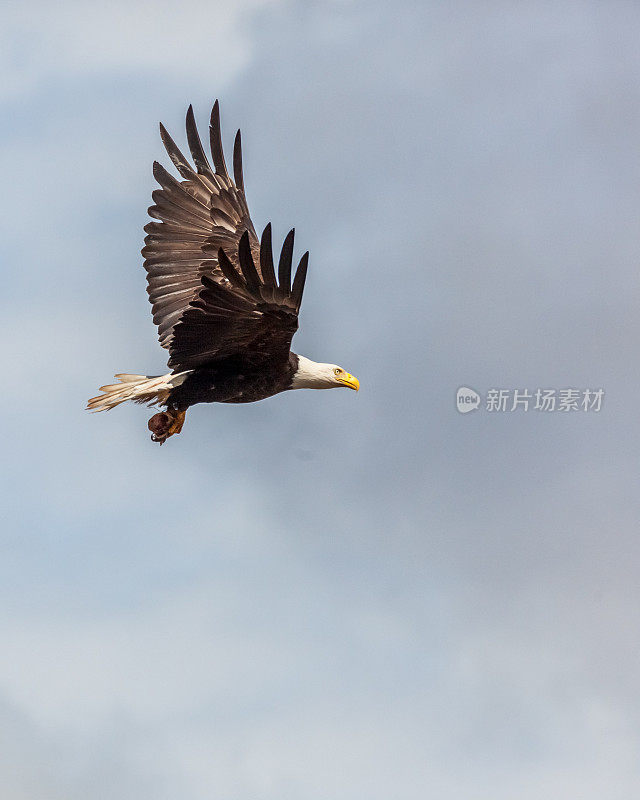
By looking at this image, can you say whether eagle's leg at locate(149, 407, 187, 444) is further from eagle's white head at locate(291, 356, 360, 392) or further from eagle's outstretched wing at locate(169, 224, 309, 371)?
eagle's white head at locate(291, 356, 360, 392)

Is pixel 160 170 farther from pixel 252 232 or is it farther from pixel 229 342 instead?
pixel 229 342

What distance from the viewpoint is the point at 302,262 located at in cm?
1209

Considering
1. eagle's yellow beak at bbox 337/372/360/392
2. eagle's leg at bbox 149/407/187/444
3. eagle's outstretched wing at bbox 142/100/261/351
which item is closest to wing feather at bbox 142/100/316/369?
eagle's outstretched wing at bbox 142/100/261/351

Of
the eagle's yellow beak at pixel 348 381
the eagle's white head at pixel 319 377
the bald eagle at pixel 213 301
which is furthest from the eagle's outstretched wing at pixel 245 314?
the eagle's yellow beak at pixel 348 381

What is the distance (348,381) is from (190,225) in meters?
2.72

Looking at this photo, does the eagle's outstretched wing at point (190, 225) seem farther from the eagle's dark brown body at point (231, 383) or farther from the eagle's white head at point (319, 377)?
the eagle's white head at point (319, 377)

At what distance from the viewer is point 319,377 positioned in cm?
1499

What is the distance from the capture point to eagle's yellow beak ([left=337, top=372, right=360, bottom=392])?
1539 centimetres

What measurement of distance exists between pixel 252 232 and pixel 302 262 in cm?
418

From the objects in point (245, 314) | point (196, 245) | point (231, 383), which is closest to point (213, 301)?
point (245, 314)

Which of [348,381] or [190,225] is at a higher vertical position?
[190,225]

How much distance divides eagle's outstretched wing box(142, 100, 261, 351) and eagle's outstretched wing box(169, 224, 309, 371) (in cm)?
159

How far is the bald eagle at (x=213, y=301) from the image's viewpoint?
12539 mm

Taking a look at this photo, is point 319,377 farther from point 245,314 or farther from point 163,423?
point 245,314
